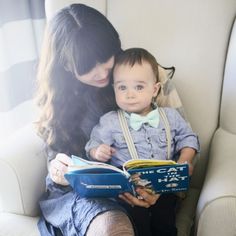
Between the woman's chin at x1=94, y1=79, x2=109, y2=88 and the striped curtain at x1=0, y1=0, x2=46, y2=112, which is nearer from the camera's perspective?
the woman's chin at x1=94, y1=79, x2=109, y2=88

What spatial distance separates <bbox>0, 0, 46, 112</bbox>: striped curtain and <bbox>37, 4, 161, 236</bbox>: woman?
31 centimetres

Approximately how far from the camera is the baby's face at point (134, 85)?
95 centimetres

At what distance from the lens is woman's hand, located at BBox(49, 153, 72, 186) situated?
93cm

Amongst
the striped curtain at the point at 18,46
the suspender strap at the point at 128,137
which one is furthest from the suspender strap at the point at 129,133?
the striped curtain at the point at 18,46

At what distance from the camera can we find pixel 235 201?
77cm

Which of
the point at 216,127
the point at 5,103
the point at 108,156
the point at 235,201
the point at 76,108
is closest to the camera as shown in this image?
the point at 235,201

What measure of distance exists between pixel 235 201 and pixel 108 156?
0.34 metres

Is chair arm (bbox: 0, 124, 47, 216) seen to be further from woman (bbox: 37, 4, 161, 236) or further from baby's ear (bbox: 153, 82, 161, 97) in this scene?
baby's ear (bbox: 153, 82, 161, 97)

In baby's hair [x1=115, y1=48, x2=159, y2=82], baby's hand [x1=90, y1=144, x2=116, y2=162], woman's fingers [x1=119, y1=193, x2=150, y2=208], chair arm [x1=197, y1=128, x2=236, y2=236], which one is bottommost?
woman's fingers [x1=119, y1=193, x2=150, y2=208]

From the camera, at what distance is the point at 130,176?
2.64ft

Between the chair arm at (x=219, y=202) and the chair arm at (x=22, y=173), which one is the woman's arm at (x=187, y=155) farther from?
the chair arm at (x=22, y=173)

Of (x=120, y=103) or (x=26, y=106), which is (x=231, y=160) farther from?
(x=26, y=106)

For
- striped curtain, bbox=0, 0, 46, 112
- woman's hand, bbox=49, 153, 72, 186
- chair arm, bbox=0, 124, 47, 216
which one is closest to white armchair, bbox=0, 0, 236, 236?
chair arm, bbox=0, 124, 47, 216

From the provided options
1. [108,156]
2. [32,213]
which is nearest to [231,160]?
[108,156]
